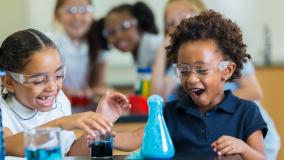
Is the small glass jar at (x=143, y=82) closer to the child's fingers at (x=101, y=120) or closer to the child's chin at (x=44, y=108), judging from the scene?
the child's chin at (x=44, y=108)

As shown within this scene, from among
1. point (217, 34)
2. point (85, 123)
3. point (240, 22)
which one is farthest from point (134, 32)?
point (85, 123)

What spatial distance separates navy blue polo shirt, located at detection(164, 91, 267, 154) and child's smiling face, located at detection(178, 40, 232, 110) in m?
0.03

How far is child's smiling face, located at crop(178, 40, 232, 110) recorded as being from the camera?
1.44 meters

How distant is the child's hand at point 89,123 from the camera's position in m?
1.10

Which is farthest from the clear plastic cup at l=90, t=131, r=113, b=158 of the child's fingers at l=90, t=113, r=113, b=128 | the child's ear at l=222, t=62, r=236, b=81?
the child's ear at l=222, t=62, r=236, b=81

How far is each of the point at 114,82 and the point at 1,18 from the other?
78cm

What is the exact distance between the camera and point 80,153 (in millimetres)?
1434

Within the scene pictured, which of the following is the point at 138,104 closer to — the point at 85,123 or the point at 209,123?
the point at 209,123

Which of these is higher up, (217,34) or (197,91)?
(217,34)

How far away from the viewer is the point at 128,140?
145 centimetres

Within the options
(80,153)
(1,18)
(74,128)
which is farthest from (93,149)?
(1,18)

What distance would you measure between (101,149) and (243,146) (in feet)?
1.07

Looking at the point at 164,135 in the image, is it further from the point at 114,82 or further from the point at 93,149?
the point at 114,82

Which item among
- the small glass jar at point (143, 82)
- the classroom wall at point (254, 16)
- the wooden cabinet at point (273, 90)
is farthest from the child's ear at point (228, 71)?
the classroom wall at point (254, 16)
